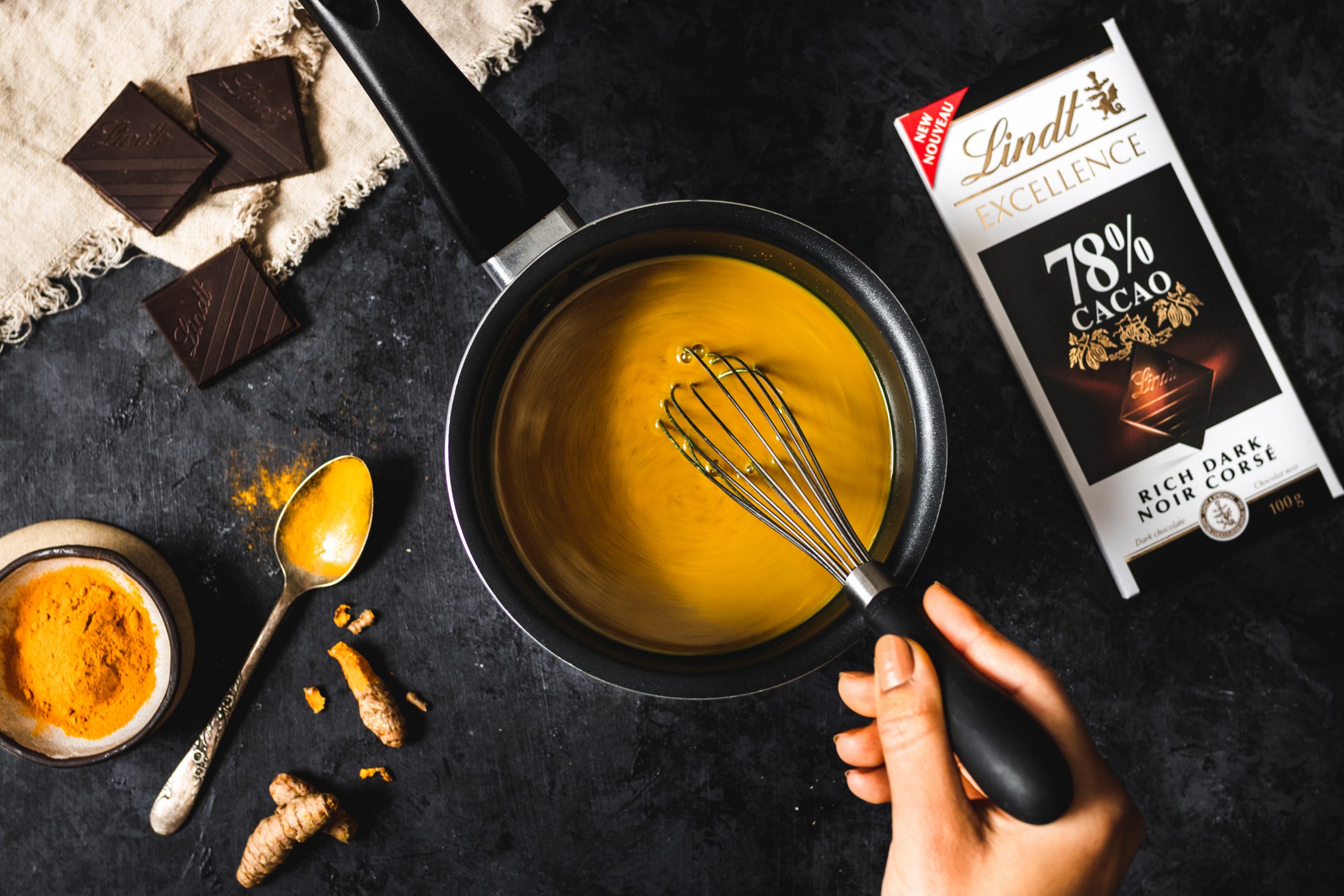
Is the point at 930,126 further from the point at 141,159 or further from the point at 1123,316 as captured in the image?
the point at 141,159

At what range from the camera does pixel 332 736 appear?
760 mm

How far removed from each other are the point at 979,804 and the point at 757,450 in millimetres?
324

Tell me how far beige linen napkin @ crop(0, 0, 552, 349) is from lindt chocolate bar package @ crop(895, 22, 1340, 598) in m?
0.47

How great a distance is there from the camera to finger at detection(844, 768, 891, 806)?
2.30ft

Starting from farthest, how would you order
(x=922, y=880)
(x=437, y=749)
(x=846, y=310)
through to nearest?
(x=437, y=749)
(x=846, y=310)
(x=922, y=880)

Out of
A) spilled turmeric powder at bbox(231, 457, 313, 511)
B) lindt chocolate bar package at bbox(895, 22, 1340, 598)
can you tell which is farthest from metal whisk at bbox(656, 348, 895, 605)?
spilled turmeric powder at bbox(231, 457, 313, 511)

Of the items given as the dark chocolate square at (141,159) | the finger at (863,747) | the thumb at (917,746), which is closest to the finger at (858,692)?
the finger at (863,747)

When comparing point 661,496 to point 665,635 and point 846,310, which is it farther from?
point 846,310

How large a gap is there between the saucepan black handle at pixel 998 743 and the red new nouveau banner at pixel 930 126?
18.7 inches

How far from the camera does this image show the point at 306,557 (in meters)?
0.74

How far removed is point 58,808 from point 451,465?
57 centimetres

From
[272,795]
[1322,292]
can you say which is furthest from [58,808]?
[1322,292]

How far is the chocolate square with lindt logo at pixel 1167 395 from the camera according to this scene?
2.55 feet

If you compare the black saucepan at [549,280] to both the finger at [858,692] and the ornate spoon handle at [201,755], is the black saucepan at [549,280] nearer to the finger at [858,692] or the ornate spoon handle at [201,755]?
the finger at [858,692]
